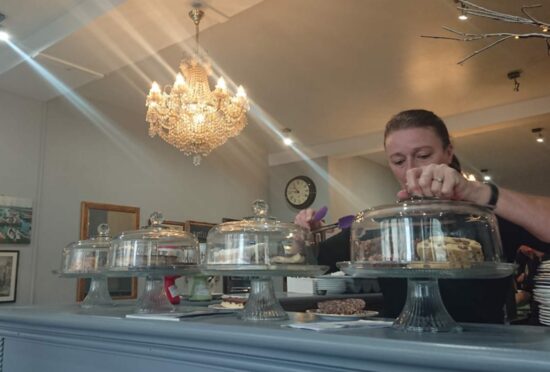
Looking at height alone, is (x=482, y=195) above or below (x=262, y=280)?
above

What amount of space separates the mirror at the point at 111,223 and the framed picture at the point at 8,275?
1.67 feet

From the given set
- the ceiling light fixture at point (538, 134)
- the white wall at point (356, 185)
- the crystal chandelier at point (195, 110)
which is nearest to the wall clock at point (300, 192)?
the white wall at point (356, 185)

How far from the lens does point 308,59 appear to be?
3.82 metres

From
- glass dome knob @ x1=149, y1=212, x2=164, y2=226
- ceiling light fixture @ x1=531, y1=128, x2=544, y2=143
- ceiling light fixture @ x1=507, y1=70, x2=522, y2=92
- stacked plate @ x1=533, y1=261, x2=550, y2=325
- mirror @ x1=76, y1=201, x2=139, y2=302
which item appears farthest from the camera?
ceiling light fixture @ x1=531, y1=128, x2=544, y2=143

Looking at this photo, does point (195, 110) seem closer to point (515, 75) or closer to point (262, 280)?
point (262, 280)

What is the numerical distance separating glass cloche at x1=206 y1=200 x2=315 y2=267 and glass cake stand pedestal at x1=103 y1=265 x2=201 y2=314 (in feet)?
0.55

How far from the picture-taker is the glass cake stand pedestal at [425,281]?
750mm

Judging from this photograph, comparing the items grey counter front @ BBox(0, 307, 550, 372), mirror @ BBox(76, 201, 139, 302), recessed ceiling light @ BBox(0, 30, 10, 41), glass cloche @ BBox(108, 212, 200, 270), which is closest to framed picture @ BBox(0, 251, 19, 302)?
mirror @ BBox(76, 201, 139, 302)

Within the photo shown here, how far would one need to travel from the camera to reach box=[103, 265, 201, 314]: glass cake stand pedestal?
120cm

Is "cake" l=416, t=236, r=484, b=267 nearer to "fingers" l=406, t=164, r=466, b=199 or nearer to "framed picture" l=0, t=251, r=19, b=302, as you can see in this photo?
"fingers" l=406, t=164, r=466, b=199

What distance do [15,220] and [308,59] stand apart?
8.67 ft

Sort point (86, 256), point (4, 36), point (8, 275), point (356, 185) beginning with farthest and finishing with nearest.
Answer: point (356, 185), point (8, 275), point (4, 36), point (86, 256)

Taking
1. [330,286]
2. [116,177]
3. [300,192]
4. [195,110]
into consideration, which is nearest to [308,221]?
[330,286]

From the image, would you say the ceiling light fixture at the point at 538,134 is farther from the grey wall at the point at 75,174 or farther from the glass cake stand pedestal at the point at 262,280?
the glass cake stand pedestal at the point at 262,280
